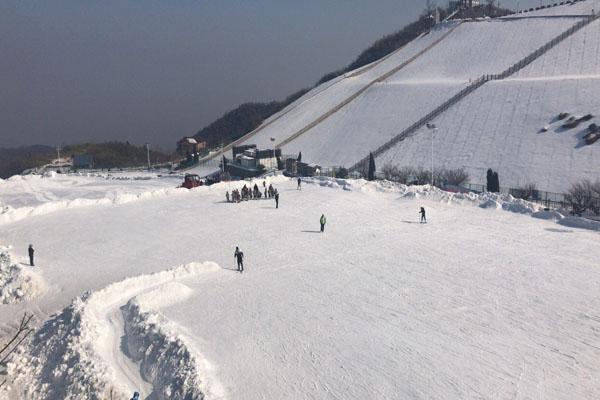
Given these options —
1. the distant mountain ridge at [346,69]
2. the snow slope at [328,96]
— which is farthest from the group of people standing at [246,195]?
the distant mountain ridge at [346,69]

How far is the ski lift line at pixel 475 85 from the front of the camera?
49.2 meters

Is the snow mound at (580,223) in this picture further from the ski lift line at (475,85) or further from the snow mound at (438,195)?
the ski lift line at (475,85)

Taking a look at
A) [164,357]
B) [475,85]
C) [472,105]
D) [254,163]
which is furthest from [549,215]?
[475,85]

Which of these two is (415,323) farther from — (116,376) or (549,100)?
(549,100)

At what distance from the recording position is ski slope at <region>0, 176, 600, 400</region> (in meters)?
11.0

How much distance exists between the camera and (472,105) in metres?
50.3

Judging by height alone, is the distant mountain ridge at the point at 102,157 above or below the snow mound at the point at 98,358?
above

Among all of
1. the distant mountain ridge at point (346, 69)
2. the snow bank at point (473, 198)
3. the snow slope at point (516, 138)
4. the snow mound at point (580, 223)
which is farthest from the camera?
the distant mountain ridge at point (346, 69)

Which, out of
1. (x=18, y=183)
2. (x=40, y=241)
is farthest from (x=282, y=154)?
(x=40, y=241)

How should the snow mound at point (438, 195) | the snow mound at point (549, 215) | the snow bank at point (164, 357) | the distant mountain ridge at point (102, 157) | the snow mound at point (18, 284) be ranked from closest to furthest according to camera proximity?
the snow bank at point (164, 357) → the snow mound at point (18, 284) → the snow mound at point (549, 215) → the snow mound at point (438, 195) → the distant mountain ridge at point (102, 157)

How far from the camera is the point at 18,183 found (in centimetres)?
4153

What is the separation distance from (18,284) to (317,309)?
967 cm

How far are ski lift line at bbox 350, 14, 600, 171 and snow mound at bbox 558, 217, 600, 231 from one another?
24.4 metres

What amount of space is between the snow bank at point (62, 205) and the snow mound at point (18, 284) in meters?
9.37
